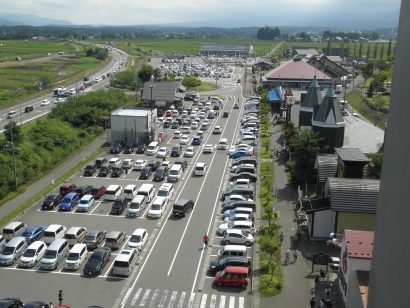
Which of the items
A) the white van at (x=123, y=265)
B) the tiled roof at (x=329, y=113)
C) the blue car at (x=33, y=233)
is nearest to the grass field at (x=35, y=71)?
the blue car at (x=33, y=233)

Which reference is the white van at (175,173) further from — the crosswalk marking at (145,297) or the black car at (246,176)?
the crosswalk marking at (145,297)

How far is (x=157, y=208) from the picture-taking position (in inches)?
1006

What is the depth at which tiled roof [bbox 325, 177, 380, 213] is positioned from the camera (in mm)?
21719

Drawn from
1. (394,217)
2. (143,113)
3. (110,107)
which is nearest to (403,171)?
(394,217)

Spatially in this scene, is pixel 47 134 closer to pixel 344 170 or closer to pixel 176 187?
pixel 176 187

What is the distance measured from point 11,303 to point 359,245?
Result: 1190 cm

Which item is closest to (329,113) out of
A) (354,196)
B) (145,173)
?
(354,196)

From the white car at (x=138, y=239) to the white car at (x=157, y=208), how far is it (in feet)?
9.36

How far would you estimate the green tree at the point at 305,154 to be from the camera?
29078 millimetres

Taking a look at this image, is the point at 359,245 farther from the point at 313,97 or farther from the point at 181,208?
the point at 313,97

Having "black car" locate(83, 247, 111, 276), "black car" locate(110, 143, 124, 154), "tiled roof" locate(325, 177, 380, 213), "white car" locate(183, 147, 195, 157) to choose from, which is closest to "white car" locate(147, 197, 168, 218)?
Result: "black car" locate(83, 247, 111, 276)

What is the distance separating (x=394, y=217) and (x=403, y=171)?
28.3 inches

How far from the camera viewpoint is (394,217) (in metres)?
6.54

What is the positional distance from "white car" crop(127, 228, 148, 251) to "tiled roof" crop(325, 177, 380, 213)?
8.76 meters
